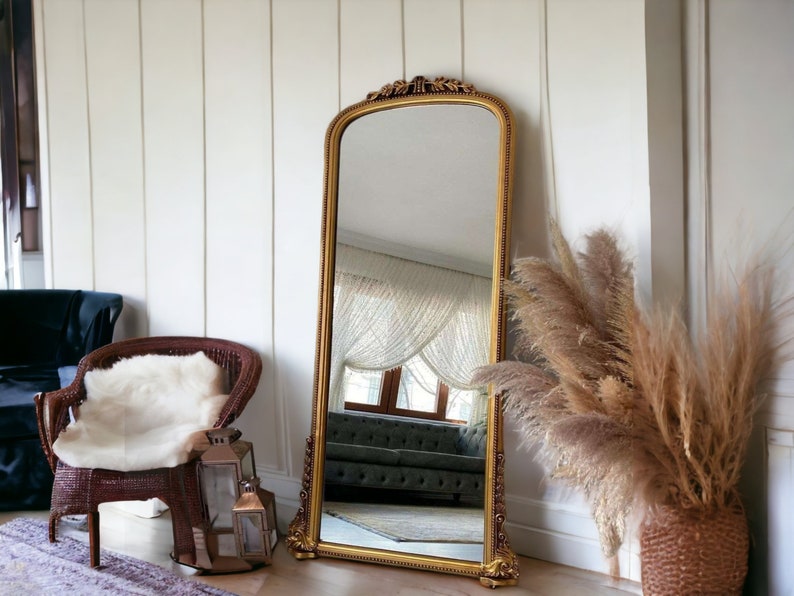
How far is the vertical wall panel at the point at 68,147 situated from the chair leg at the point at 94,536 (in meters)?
1.48

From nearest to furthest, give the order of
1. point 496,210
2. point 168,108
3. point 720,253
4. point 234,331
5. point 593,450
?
1. point 593,450
2. point 720,253
3. point 496,210
4. point 234,331
5. point 168,108

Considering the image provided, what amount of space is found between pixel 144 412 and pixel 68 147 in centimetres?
163

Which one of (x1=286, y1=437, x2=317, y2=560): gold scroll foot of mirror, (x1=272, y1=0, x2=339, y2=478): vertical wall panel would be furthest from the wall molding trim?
(x1=286, y1=437, x2=317, y2=560): gold scroll foot of mirror

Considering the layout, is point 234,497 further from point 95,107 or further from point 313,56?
point 95,107

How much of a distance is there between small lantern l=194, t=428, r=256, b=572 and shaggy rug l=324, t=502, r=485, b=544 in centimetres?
33

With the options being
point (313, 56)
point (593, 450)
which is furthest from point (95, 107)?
point (593, 450)

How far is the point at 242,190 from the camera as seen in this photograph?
9.32 ft

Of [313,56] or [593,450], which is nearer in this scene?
[593,450]

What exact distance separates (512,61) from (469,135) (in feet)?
0.93

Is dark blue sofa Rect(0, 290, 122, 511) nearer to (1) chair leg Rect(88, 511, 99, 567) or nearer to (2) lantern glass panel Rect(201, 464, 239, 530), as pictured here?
(1) chair leg Rect(88, 511, 99, 567)

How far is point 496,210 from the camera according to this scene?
2.20 m

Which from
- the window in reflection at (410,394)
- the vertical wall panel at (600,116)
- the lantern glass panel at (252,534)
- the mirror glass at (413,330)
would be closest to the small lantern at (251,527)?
the lantern glass panel at (252,534)

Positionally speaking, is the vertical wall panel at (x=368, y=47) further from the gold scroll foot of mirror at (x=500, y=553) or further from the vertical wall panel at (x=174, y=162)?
the gold scroll foot of mirror at (x=500, y=553)

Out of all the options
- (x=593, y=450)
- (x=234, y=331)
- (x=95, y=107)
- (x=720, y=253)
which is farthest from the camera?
(x=95, y=107)
